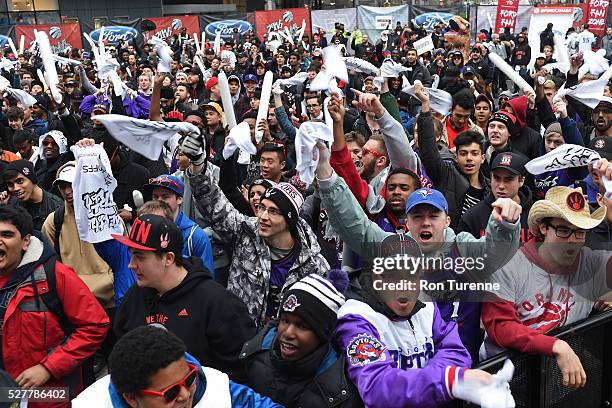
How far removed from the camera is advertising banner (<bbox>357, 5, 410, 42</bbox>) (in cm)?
2695

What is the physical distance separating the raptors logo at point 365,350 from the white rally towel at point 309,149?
135 centimetres

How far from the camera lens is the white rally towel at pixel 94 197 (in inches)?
168

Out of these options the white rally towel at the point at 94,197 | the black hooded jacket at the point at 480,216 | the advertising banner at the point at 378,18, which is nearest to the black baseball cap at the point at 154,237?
the white rally towel at the point at 94,197

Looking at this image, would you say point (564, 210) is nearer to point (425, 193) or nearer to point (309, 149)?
point (425, 193)

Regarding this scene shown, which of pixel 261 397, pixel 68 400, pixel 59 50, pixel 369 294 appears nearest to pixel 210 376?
pixel 261 397

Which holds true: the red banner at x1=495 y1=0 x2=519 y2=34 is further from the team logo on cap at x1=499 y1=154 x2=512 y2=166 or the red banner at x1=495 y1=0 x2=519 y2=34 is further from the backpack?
the backpack

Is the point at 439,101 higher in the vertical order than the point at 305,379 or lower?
higher

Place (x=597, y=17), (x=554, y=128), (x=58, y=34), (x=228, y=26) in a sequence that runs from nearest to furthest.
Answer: (x=554, y=128), (x=597, y=17), (x=58, y=34), (x=228, y=26)

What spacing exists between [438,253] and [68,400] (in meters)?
2.15

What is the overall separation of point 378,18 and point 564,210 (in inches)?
989

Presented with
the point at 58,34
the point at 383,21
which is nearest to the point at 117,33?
the point at 58,34

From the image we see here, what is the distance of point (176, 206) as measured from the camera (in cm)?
458

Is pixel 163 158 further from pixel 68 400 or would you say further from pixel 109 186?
pixel 68 400

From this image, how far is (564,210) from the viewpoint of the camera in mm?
3289
